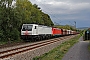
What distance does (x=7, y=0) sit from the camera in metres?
37.5

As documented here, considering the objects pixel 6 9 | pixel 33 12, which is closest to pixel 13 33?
pixel 6 9

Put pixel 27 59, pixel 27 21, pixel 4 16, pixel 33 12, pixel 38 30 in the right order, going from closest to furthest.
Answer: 1. pixel 27 59
2. pixel 4 16
3. pixel 38 30
4. pixel 27 21
5. pixel 33 12

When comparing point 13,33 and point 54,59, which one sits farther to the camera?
point 13,33

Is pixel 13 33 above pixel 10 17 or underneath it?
underneath

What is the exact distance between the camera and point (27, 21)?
47.2 meters

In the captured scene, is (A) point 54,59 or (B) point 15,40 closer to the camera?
(A) point 54,59

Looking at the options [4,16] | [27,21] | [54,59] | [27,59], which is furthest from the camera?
[27,21]

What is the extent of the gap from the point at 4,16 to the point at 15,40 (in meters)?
4.46

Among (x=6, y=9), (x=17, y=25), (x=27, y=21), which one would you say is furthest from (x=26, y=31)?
(x=27, y=21)

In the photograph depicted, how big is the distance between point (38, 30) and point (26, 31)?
2.91 m

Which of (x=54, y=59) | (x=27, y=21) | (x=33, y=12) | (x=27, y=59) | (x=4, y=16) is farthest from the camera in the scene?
(x=33, y=12)

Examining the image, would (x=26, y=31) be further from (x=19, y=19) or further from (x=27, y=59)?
(x=27, y=59)

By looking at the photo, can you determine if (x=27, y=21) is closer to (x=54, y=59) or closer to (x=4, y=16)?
(x=4, y=16)

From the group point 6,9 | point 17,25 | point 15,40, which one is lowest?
point 15,40
